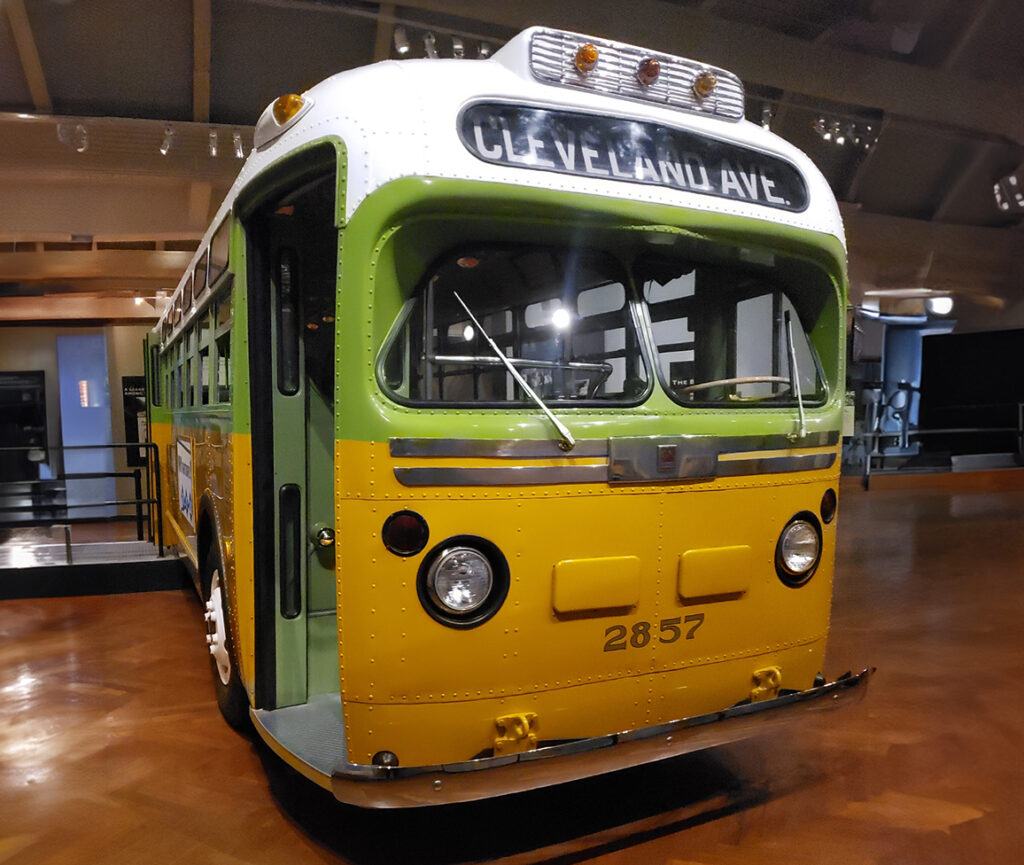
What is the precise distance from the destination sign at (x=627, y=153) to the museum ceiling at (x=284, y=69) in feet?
15.3

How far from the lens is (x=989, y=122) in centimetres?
909

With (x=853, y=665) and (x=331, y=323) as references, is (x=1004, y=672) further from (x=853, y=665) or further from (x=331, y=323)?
(x=331, y=323)

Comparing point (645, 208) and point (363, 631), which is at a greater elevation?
point (645, 208)

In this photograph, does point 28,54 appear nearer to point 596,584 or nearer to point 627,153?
point 627,153

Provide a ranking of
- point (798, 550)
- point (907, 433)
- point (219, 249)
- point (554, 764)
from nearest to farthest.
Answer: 1. point (554, 764)
2. point (798, 550)
3. point (219, 249)
4. point (907, 433)

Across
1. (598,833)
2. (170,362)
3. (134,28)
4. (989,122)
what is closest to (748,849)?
(598,833)

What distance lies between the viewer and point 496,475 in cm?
229

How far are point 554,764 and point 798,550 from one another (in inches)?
49.3

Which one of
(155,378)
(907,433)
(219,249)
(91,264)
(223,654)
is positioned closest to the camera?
(219,249)

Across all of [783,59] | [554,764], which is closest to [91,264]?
[783,59]

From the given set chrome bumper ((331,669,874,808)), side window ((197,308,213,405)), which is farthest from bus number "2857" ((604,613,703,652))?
Result: side window ((197,308,213,405))

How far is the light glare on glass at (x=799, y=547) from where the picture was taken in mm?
2803

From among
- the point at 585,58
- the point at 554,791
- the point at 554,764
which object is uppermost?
the point at 585,58

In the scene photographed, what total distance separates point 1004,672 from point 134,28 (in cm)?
870
